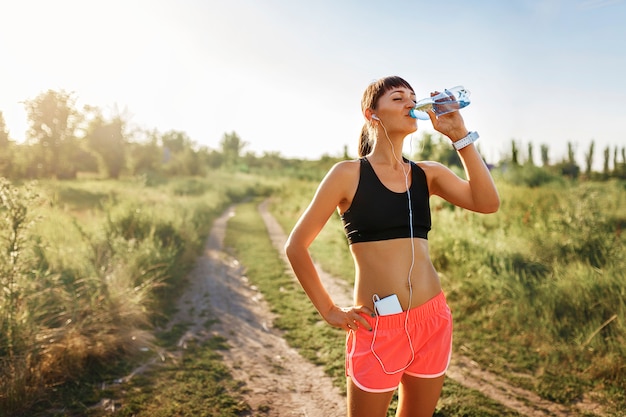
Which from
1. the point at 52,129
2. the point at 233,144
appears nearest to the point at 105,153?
the point at 52,129

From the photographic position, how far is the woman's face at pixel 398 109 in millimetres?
1964

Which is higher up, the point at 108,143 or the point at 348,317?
the point at 108,143

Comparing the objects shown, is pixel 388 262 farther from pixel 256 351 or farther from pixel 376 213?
pixel 256 351

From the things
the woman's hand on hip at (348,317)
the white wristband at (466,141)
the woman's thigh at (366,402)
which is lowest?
the woman's thigh at (366,402)

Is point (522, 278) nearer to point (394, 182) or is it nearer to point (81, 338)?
point (394, 182)

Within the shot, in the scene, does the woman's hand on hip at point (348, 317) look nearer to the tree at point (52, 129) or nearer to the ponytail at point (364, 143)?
the ponytail at point (364, 143)

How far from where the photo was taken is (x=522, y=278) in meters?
6.14

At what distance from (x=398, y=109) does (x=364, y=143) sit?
0.34 m

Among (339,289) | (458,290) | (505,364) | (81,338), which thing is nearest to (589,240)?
(458,290)

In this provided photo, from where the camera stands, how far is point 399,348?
1.81 meters

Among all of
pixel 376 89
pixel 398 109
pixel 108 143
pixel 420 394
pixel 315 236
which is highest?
pixel 108 143

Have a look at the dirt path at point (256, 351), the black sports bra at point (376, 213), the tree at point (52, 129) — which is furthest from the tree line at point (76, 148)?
the black sports bra at point (376, 213)

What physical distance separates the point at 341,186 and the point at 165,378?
3461 mm

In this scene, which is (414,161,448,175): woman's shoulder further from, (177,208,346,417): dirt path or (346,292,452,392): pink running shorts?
→ (177,208,346,417): dirt path
